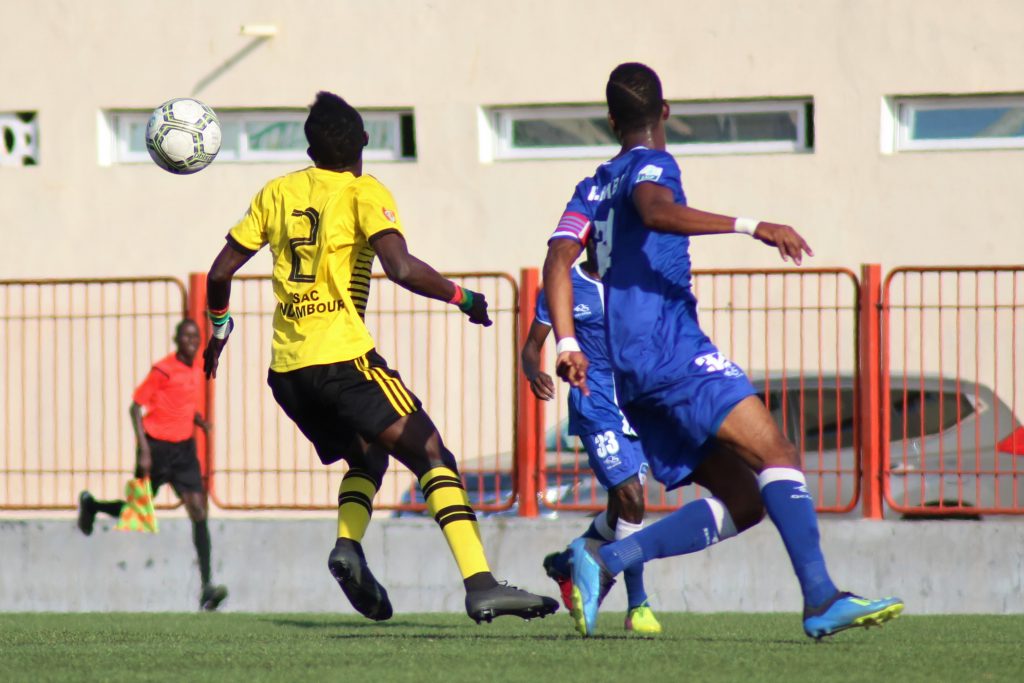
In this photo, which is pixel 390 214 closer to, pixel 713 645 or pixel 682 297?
pixel 682 297

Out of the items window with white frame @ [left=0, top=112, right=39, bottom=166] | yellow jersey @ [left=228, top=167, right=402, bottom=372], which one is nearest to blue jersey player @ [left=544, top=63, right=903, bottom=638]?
yellow jersey @ [left=228, top=167, right=402, bottom=372]

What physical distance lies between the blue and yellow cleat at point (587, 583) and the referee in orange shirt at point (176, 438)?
5.09m

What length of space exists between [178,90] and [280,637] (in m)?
9.23

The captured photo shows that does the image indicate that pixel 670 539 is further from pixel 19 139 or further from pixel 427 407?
pixel 19 139

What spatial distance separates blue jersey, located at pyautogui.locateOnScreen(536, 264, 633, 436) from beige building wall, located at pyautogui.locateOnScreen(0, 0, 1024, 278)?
256 inches

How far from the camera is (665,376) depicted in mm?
5949

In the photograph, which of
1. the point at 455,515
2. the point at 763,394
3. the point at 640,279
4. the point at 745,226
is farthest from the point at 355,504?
the point at 763,394

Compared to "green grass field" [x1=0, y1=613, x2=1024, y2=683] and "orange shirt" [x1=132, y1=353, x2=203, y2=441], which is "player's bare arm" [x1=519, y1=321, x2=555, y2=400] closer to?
"green grass field" [x1=0, y1=613, x2=1024, y2=683]

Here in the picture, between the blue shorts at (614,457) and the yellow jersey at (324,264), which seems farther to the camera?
the blue shorts at (614,457)

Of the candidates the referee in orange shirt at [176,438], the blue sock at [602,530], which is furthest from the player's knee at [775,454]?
the referee in orange shirt at [176,438]

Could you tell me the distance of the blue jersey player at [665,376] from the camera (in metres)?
5.83

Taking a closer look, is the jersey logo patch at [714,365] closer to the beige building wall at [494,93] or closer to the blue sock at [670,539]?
the blue sock at [670,539]

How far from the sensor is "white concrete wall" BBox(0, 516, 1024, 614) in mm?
10133

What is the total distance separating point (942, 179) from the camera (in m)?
14.5
